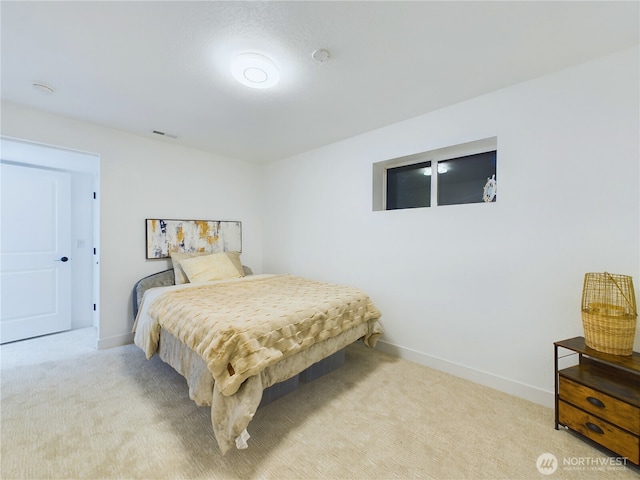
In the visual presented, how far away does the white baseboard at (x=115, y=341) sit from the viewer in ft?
9.35

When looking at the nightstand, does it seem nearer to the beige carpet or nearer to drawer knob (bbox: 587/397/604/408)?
drawer knob (bbox: 587/397/604/408)

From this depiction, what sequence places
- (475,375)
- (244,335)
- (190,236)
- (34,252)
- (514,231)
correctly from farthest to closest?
(190,236) → (34,252) → (475,375) → (514,231) → (244,335)

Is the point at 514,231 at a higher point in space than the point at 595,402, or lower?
higher

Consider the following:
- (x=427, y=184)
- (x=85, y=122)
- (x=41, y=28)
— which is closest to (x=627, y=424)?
(x=427, y=184)

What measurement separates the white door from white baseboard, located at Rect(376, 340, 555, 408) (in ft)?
12.7

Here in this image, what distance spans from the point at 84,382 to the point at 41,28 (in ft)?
8.07

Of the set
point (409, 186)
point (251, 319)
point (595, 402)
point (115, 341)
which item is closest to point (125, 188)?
point (115, 341)

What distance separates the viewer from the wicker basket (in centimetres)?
148

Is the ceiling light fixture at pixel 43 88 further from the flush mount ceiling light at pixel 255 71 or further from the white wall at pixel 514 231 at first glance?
the white wall at pixel 514 231

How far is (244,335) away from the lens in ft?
5.10

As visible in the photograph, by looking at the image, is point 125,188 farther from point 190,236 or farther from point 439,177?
point 439,177

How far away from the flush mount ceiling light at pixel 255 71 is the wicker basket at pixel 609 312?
7.85ft

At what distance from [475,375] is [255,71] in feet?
9.38

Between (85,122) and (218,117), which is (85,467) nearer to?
(218,117)
